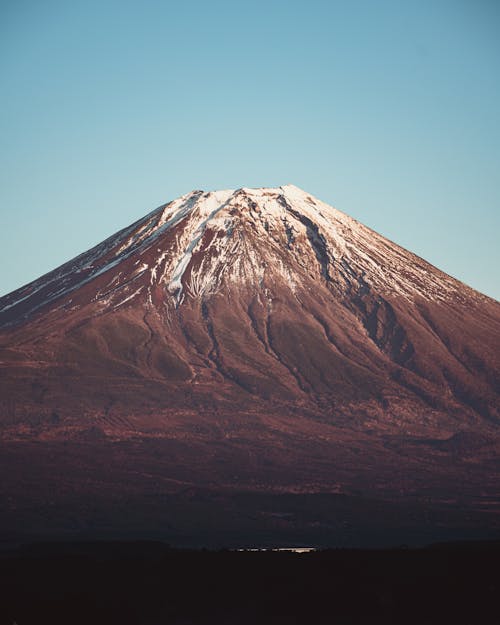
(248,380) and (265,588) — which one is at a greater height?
(248,380)

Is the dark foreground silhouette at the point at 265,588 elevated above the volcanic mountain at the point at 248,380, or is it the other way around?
the volcanic mountain at the point at 248,380

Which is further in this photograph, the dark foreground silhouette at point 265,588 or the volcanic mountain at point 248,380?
the volcanic mountain at point 248,380

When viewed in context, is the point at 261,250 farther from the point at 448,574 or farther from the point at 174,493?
the point at 448,574

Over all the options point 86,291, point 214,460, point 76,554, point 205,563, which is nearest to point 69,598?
point 205,563

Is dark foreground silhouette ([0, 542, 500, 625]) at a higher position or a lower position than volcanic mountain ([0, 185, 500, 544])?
lower

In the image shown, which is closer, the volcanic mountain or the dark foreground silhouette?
the dark foreground silhouette
